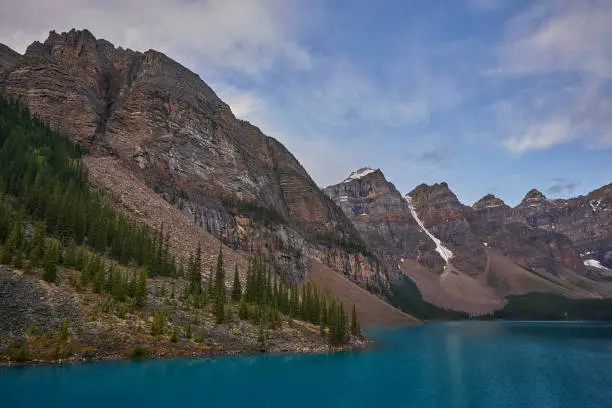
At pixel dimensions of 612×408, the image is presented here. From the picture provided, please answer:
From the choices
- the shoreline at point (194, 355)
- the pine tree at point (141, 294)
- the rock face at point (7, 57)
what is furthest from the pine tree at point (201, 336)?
the rock face at point (7, 57)

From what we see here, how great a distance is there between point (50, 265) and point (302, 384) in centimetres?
3247

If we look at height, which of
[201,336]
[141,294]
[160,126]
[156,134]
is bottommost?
[201,336]

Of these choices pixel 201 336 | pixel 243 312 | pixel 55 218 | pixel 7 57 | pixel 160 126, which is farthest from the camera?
pixel 7 57

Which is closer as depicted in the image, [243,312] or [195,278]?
[243,312]

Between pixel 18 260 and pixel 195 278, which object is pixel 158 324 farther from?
pixel 195 278

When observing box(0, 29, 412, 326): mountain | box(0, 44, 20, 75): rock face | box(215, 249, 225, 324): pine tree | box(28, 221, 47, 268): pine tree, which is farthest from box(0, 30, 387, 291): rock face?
box(28, 221, 47, 268): pine tree

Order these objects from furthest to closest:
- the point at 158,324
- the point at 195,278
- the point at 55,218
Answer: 1. the point at 195,278
2. the point at 55,218
3. the point at 158,324

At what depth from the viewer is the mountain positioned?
12788cm

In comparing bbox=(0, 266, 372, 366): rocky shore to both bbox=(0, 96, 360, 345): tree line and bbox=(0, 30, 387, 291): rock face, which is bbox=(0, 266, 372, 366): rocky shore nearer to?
bbox=(0, 96, 360, 345): tree line

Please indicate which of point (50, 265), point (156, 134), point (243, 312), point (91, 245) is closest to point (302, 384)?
point (243, 312)

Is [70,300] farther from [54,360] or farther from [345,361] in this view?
[345,361]

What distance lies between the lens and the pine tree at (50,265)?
50334 millimetres

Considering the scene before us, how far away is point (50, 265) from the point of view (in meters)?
51.0

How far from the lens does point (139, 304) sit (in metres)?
55.0
